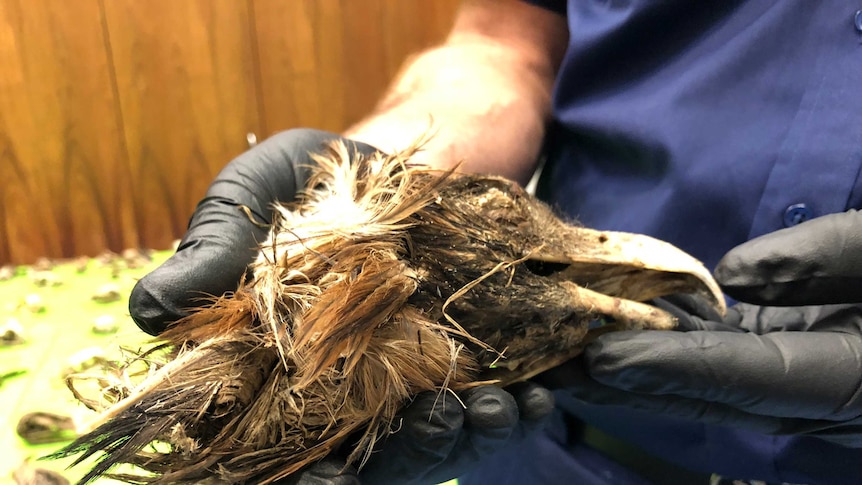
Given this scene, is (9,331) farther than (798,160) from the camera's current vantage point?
Yes

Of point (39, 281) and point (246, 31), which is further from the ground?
point (246, 31)

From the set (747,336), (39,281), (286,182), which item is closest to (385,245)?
(286,182)

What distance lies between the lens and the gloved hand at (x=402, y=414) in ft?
2.44

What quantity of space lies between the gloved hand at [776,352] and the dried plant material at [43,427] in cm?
123

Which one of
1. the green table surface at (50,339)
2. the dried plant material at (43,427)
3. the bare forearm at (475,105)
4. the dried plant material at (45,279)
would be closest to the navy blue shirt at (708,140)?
the bare forearm at (475,105)

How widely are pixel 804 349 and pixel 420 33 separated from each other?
7.51 ft

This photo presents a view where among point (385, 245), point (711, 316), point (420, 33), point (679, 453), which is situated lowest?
point (679, 453)

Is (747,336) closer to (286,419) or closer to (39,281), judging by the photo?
(286,419)

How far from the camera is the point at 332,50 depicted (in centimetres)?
266

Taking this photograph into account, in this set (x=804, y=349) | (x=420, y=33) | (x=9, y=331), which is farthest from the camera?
(x=420, y=33)

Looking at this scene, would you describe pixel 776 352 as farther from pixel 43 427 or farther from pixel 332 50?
pixel 332 50

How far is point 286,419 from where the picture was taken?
0.71 m

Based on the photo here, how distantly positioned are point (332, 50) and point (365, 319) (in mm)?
2228

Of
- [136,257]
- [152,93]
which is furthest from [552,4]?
[136,257]
